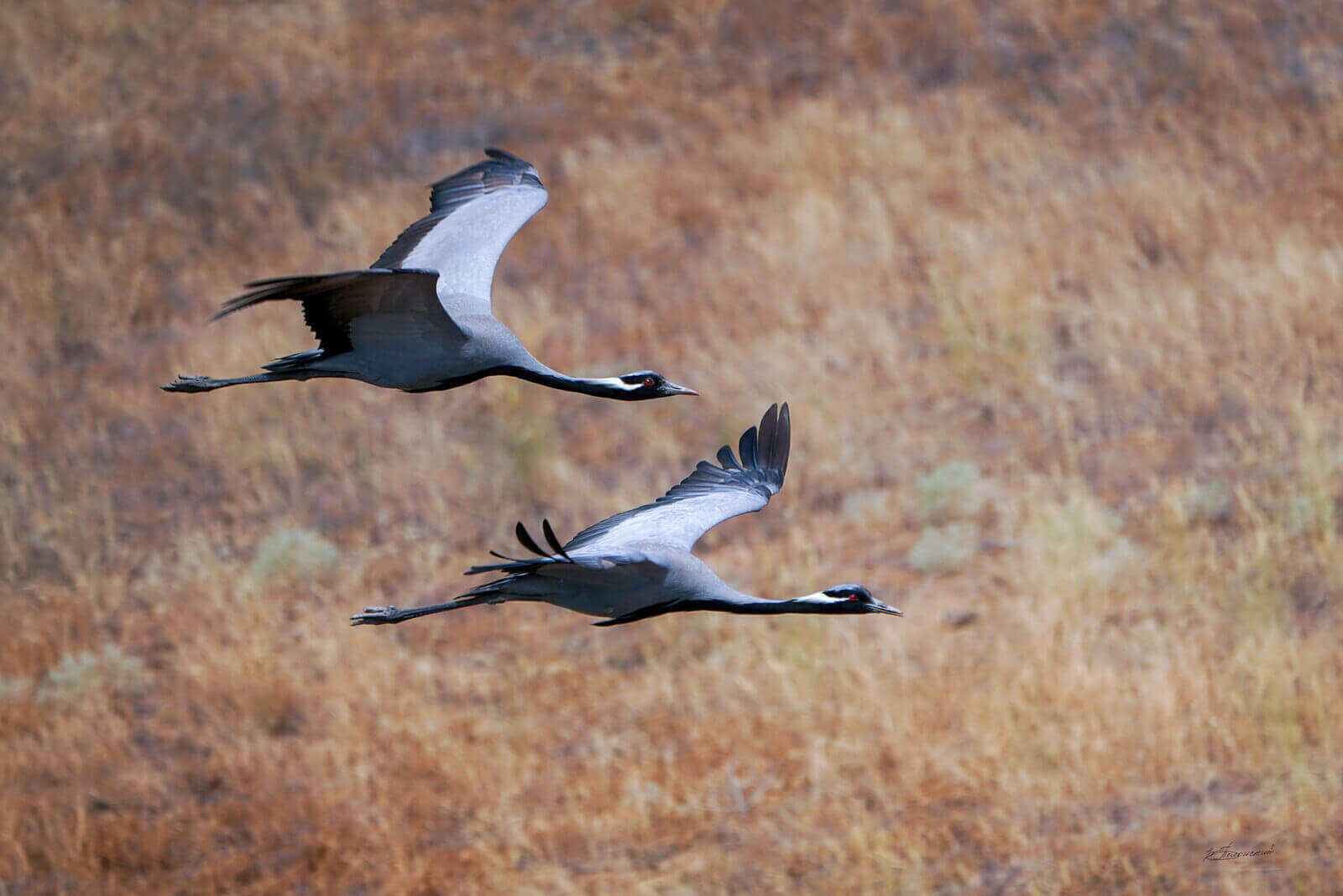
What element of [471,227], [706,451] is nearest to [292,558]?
[706,451]

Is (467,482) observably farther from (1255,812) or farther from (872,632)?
(1255,812)

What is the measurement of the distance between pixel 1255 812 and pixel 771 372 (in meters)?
6.71

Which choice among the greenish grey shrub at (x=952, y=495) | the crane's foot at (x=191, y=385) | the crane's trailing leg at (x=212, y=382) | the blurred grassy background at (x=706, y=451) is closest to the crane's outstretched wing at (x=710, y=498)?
the crane's trailing leg at (x=212, y=382)

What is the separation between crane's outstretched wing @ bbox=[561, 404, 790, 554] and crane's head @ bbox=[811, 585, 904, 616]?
29.0 inches

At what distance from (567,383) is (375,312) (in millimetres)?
789

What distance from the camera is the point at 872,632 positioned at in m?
13.1

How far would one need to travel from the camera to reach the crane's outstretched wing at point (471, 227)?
7.46 m

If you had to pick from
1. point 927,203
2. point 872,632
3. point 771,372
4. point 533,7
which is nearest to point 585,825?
point 872,632

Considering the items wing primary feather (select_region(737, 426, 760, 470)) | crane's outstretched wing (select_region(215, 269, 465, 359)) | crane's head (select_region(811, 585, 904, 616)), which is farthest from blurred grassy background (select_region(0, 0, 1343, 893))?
crane's outstretched wing (select_region(215, 269, 465, 359))

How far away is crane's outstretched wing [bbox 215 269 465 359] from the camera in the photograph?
6191mm

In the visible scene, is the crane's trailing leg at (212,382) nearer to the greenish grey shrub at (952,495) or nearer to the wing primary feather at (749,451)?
the wing primary feather at (749,451)

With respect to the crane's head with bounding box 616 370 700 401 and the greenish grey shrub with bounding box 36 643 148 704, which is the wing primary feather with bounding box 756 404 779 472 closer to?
the crane's head with bounding box 616 370 700 401

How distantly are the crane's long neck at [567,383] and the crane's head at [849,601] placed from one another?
45.9 inches
